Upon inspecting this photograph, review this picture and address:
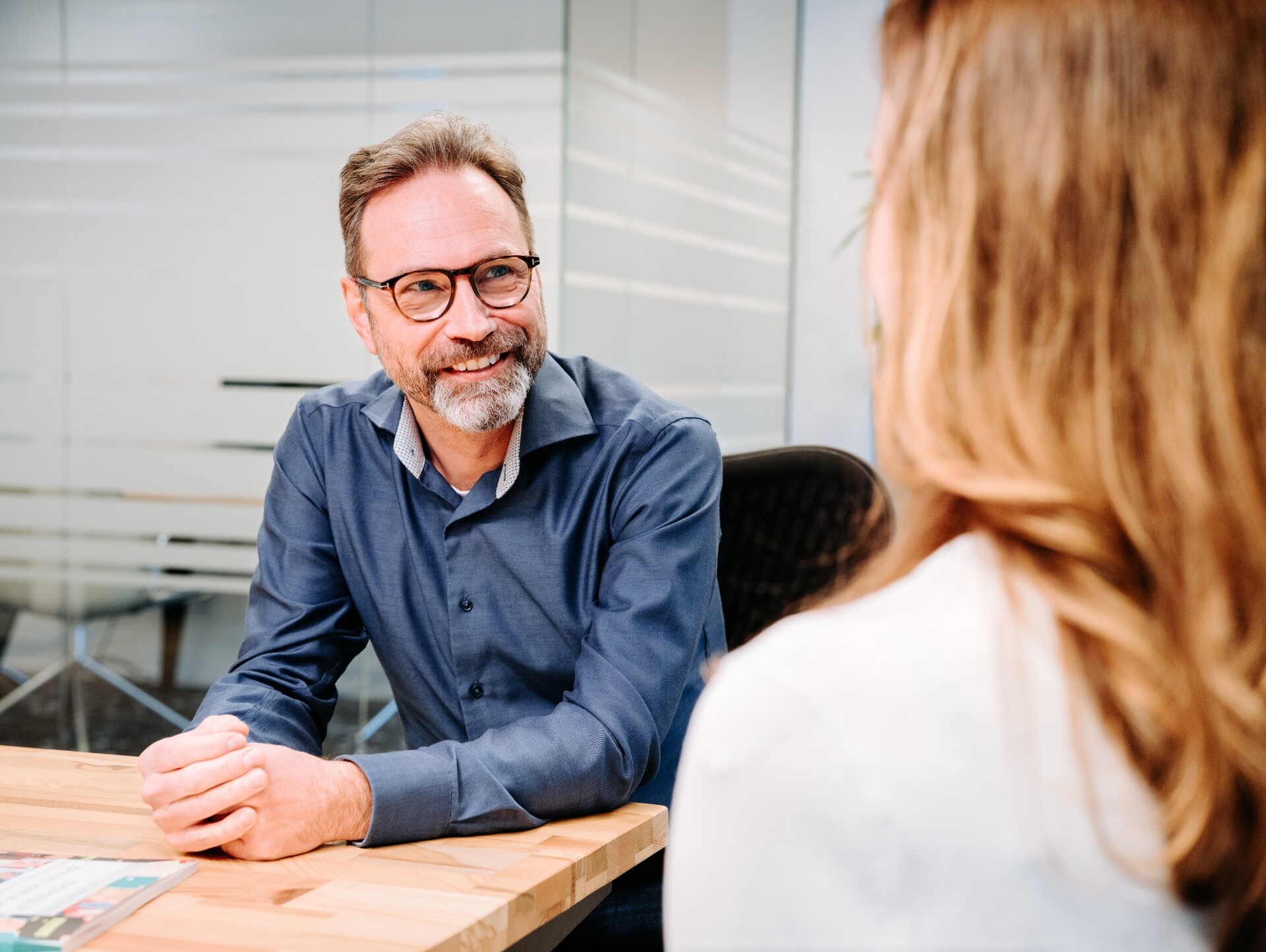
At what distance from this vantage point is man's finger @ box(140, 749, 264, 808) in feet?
3.53

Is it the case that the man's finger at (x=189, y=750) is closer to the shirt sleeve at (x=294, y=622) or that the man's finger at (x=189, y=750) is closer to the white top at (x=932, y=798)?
the shirt sleeve at (x=294, y=622)

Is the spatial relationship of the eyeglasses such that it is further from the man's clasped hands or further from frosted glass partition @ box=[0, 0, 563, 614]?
frosted glass partition @ box=[0, 0, 563, 614]

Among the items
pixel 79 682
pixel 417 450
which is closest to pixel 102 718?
pixel 79 682

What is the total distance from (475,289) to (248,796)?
81cm

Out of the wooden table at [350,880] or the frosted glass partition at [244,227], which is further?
the frosted glass partition at [244,227]

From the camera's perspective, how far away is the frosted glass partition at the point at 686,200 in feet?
11.4

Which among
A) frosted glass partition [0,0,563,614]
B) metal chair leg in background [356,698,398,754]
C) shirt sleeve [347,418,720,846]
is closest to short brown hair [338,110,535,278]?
shirt sleeve [347,418,720,846]

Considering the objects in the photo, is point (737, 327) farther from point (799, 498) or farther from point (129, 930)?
point (129, 930)

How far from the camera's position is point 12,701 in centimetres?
399

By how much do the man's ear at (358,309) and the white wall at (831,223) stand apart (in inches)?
92.1

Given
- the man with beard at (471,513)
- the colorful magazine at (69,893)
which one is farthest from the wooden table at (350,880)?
the man with beard at (471,513)

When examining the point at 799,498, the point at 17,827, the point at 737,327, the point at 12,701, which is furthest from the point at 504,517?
the point at 12,701

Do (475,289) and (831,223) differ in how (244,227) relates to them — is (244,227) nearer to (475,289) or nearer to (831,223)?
(831,223)

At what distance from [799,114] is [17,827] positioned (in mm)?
3418
